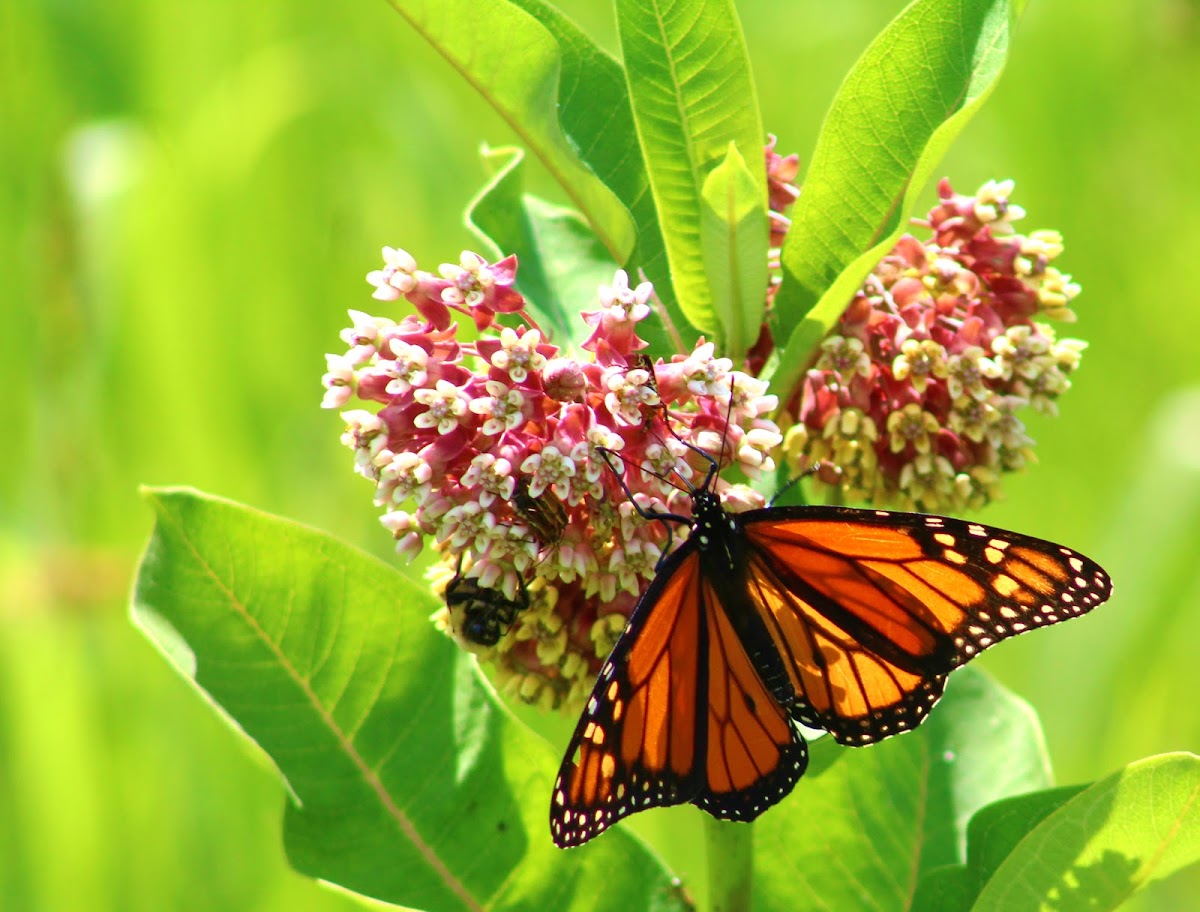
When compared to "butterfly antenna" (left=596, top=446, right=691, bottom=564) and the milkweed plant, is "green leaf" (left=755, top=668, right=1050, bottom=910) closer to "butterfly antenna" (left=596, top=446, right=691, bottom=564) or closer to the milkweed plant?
the milkweed plant

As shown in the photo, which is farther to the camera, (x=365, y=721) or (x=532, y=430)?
(x=365, y=721)

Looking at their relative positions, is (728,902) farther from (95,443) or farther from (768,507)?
(95,443)

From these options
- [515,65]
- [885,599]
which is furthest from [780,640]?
[515,65]

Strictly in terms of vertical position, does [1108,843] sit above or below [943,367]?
below

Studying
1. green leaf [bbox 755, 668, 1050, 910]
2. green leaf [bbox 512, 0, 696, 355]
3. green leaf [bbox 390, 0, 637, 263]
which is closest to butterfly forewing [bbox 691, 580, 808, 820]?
green leaf [bbox 755, 668, 1050, 910]

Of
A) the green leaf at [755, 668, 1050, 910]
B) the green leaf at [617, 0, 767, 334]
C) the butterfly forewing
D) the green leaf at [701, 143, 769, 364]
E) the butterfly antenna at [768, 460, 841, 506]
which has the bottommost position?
the green leaf at [755, 668, 1050, 910]

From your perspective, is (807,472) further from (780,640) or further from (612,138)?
(612,138)
